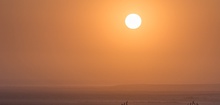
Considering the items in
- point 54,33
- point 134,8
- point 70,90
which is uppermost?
point 134,8

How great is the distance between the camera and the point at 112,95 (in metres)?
2.31

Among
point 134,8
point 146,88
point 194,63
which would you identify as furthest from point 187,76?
point 134,8

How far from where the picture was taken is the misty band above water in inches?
90.4

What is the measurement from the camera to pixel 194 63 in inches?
94.9

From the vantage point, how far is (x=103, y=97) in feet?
7.58

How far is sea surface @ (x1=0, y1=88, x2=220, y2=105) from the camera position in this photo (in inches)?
90.3

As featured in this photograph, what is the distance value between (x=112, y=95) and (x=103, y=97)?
6 cm

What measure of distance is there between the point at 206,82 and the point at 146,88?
0.43 meters

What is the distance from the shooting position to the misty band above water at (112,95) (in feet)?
7.53

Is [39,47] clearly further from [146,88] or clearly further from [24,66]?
[146,88]

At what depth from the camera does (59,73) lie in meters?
2.40

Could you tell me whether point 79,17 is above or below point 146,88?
above

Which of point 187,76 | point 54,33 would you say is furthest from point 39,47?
point 187,76

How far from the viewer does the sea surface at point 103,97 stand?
90.3 inches
